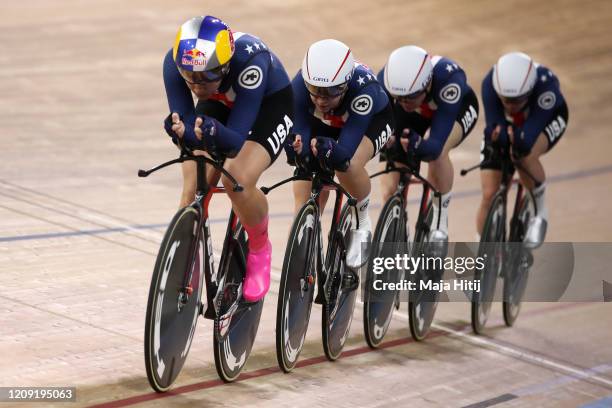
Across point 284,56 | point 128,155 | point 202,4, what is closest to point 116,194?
point 128,155

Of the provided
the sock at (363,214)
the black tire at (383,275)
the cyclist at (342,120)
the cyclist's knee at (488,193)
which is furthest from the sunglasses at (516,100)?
the sock at (363,214)

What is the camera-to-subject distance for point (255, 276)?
3738mm

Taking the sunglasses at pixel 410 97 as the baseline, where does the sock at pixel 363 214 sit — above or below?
below

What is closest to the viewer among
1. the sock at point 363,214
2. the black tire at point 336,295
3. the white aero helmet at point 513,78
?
the black tire at point 336,295

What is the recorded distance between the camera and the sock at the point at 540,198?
541cm

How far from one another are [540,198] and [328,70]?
1947 millimetres

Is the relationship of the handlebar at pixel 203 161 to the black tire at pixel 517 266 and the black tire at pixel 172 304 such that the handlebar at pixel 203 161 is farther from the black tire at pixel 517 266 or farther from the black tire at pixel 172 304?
the black tire at pixel 517 266

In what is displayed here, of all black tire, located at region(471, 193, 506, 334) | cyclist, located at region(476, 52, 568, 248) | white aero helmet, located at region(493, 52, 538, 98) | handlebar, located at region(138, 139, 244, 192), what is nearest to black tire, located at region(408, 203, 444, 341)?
black tire, located at region(471, 193, 506, 334)

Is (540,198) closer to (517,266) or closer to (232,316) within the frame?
(517,266)

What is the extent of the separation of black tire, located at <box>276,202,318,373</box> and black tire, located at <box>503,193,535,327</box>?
1.60 m

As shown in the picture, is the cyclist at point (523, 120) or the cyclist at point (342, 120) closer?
the cyclist at point (342, 120)

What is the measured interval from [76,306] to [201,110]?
118 cm

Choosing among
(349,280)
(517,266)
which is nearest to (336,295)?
(349,280)

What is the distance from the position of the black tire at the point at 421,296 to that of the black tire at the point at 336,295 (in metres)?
0.49
